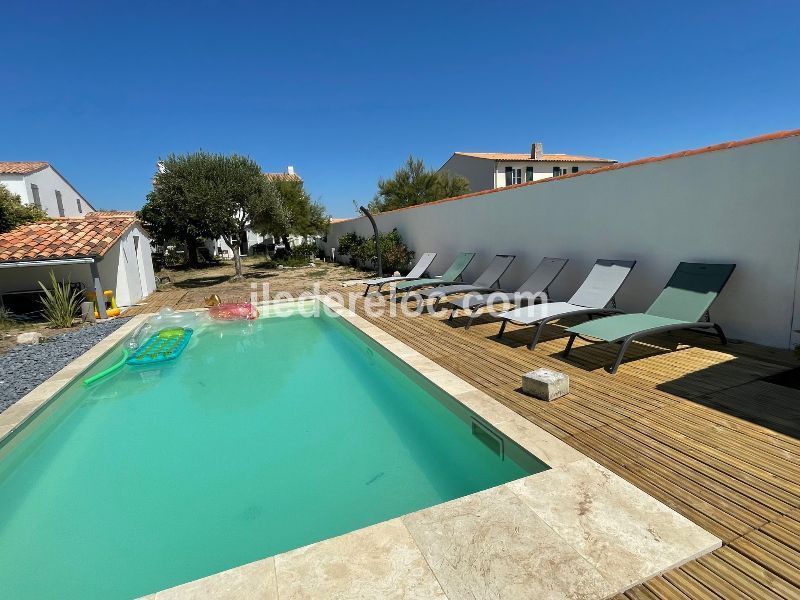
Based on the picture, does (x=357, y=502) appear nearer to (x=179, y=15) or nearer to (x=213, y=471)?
(x=213, y=471)

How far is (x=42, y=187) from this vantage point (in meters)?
26.3

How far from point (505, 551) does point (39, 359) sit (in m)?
7.96

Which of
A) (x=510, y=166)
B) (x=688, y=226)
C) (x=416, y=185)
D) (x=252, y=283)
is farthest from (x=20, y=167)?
(x=688, y=226)

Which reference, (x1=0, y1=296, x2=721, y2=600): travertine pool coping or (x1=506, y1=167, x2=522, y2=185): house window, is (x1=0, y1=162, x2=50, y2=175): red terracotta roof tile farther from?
(x1=506, y1=167, x2=522, y2=185): house window

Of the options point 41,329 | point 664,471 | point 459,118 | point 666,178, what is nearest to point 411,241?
point 666,178

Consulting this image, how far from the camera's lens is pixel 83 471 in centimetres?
411

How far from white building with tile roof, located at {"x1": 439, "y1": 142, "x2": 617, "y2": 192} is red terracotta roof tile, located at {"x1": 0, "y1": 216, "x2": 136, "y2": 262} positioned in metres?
26.6

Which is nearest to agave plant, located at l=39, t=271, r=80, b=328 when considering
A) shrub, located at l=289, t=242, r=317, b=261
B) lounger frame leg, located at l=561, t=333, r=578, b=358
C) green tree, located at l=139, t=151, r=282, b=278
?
green tree, located at l=139, t=151, r=282, b=278

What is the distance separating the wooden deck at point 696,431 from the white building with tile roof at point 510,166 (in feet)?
94.0

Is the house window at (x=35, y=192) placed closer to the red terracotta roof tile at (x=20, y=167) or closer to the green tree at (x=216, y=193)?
the red terracotta roof tile at (x=20, y=167)

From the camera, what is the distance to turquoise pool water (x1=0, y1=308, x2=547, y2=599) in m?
2.94

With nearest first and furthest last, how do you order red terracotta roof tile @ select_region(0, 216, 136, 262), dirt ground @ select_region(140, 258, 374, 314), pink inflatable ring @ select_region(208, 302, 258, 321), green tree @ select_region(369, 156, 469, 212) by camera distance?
red terracotta roof tile @ select_region(0, 216, 136, 262) → pink inflatable ring @ select_region(208, 302, 258, 321) → dirt ground @ select_region(140, 258, 374, 314) → green tree @ select_region(369, 156, 469, 212)

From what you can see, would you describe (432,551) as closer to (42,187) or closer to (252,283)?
(252,283)

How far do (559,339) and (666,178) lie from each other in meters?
2.87
